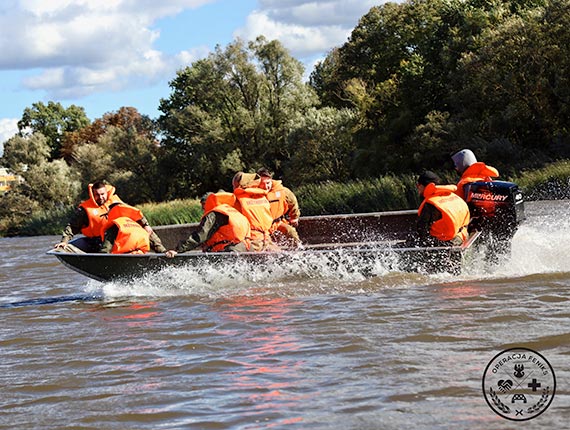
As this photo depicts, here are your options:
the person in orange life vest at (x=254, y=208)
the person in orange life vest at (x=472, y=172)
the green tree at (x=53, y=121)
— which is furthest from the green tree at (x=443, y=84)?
the green tree at (x=53, y=121)

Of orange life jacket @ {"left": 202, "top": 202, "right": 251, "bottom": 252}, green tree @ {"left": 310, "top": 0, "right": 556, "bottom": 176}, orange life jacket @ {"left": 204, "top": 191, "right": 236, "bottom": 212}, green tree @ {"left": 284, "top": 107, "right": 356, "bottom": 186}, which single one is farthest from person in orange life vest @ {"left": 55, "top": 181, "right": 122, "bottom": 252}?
green tree @ {"left": 284, "top": 107, "right": 356, "bottom": 186}

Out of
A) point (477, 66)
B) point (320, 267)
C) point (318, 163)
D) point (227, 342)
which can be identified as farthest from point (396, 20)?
point (227, 342)

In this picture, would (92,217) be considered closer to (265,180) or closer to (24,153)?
(265,180)

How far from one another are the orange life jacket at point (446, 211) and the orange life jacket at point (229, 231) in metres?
2.07

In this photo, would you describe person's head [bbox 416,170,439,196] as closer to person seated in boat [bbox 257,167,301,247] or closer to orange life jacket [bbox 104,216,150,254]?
person seated in boat [bbox 257,167,301,247]

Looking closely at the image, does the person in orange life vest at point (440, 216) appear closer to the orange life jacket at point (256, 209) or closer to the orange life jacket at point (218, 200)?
the orange life jacket at point (256, 209)

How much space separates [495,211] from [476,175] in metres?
0.52

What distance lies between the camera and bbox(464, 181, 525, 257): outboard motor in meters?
10.1

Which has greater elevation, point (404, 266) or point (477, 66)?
point (477, 66)

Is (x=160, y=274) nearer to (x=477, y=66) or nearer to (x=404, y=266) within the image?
(x=404, y=266)

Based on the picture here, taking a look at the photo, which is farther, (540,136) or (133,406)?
(540,136)

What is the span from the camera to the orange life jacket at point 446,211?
9.53 m

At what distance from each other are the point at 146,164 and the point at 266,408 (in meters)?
47.3

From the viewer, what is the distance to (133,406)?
561 cm
